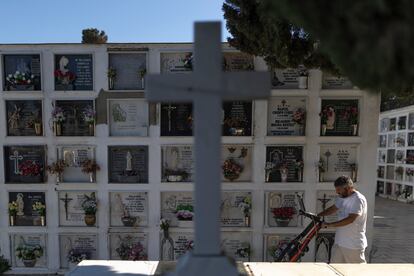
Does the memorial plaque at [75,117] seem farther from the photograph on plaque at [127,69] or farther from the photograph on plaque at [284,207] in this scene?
the photograph on plaque at [284,207]

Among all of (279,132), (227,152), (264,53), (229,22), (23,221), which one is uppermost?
(229,22)

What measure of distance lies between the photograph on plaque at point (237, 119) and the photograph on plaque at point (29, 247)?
284 cm

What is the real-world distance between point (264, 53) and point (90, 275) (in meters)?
2.52

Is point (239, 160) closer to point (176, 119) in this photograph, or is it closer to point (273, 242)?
point (176, 119)

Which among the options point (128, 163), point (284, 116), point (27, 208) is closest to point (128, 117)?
point (128, 163)

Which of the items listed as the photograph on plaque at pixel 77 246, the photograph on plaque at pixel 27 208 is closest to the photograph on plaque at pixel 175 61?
the photograph on plaque at pixel 27 208

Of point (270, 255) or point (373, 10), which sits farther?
point (270, 255)

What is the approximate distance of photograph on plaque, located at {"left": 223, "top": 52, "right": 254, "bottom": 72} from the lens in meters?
4.06

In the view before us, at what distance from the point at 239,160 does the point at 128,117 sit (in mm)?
1569

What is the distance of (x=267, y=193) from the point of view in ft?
13.5

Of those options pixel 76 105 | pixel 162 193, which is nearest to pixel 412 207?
pixel 162 193

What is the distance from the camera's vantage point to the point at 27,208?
165 inches

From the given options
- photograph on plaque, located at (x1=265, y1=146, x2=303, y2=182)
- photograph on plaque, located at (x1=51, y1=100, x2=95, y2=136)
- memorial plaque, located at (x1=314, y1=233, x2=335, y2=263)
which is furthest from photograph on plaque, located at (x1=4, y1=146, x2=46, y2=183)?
memorial plaque, located at (x1=314, y1=233, x2=335, y2=263)

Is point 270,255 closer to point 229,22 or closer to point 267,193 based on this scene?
point 267,193
